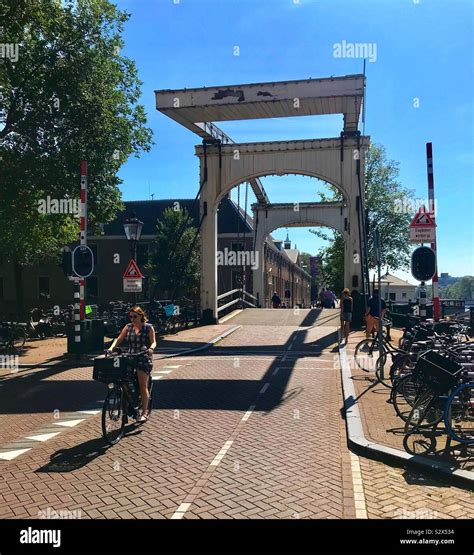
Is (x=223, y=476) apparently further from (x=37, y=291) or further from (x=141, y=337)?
(x=37, y=291)

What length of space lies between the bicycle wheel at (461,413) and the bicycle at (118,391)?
3809 millimetres

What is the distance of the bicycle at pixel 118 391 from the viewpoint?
601 centimetres

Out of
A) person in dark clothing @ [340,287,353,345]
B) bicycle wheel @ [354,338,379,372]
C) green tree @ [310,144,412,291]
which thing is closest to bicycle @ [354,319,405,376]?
bicycle wheel @ [354,338,379,372]

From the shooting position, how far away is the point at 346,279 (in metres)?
20.0

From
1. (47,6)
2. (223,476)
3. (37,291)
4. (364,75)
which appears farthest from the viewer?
(37,291)

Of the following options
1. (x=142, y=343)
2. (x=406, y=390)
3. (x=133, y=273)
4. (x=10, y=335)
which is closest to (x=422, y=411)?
(x=406, y=390)

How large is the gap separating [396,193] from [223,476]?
34312mm

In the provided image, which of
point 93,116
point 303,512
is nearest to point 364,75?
point 93,116

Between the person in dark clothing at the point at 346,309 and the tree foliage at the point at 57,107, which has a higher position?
the tree foliage at the point at 57,107

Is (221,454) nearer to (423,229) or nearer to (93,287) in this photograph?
(423,229)

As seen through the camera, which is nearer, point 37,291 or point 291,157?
point 291,157

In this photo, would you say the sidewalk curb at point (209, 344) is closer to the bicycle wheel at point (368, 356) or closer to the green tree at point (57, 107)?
the bicycle wheel at point (368, 356)

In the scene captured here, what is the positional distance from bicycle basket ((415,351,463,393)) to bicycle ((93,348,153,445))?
3.56 metres

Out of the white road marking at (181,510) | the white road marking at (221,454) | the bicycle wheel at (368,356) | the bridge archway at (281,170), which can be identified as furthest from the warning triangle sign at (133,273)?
the white road marking at (181,510)
